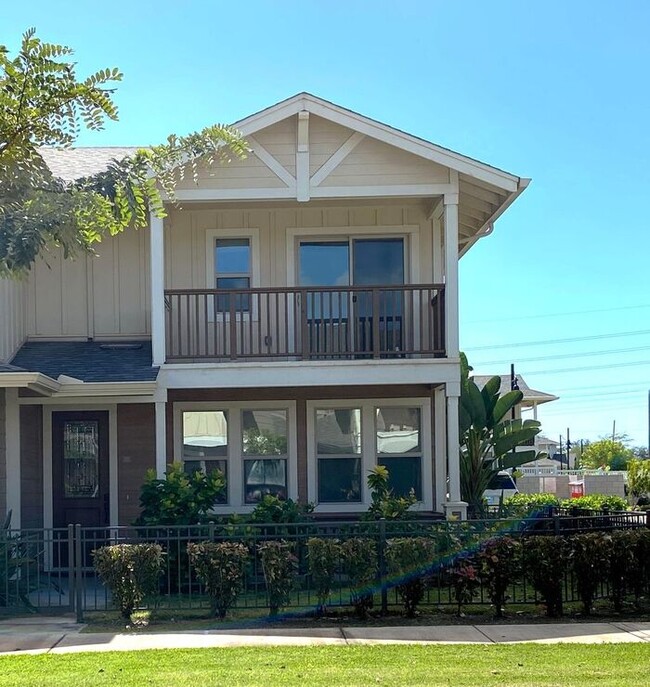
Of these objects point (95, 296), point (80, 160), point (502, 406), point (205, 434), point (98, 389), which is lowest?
point (205, 434)

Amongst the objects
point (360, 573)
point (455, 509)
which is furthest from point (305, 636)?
point (455, 509)

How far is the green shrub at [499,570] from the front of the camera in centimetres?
995

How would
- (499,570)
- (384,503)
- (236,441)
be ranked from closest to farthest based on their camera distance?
(499,570) < (384,503) < (236,441)

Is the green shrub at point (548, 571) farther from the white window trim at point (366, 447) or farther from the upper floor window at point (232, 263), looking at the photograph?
the upper floor window at point (232, 263)

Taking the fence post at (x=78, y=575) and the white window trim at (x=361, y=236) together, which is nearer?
the fence post at (x=78, y=575)

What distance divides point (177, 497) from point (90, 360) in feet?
9.30

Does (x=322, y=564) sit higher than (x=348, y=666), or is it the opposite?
(x=322, y=564)

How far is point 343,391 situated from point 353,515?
6.14ft

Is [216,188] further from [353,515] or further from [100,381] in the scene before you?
[353,515]

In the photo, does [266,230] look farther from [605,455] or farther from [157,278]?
[605,455]

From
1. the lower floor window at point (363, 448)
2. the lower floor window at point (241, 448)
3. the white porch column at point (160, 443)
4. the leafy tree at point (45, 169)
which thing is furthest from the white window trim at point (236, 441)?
the leafy tree at point (45, 169)

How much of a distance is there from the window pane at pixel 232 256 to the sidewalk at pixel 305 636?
6298 mm

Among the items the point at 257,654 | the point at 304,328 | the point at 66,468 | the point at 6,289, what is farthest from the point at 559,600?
the point at 6,289

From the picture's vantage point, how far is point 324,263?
1438 centimetres
